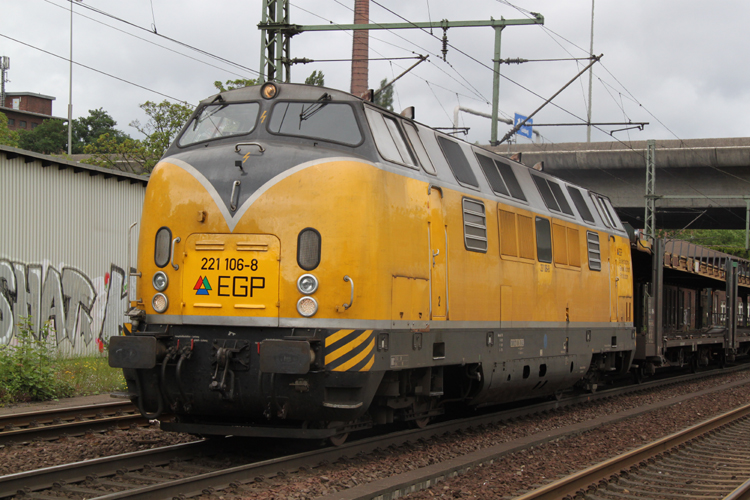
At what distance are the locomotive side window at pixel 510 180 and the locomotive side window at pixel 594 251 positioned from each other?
269cm

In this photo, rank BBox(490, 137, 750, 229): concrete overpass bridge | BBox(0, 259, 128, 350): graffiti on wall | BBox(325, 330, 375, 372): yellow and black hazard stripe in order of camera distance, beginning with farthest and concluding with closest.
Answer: BBox(490, 137, 750, 229): concrete overpass bridge, BBox(0, 259, 128, 350): graffiti on wall, BBox(325, 330, 375, 372): yellow and black hazard stripe

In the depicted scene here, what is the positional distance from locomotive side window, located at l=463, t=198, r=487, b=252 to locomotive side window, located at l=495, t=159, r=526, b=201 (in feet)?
4.21

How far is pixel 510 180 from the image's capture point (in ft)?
36.9

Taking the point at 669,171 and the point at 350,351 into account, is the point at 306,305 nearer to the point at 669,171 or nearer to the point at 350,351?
the point at 350,351

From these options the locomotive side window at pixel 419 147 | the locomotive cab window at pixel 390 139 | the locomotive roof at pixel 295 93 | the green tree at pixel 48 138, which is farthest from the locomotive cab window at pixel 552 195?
the green tree at pixel 48 138

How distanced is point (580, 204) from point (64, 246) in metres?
10.8

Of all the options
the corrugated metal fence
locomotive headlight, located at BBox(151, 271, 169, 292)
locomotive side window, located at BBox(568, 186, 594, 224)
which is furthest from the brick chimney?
locomotive headlight, located at BBox(151, 271, 169, 292)

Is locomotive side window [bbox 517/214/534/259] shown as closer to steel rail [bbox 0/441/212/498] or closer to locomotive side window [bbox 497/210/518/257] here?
locomotive side window [bbox 497/210/518/257]

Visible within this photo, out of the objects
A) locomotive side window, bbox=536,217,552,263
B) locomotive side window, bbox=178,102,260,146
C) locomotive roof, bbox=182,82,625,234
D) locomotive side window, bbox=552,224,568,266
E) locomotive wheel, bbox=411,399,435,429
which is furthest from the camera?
locomotive side window, bbox=552,224,568,266

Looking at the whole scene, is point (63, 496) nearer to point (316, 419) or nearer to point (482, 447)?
point (316, 419)

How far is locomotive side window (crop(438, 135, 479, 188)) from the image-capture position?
383 inches

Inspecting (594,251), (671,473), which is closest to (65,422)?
(671,473)

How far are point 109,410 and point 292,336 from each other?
530 centimetres

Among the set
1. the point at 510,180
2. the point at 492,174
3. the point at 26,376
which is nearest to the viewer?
the point at 492,174
